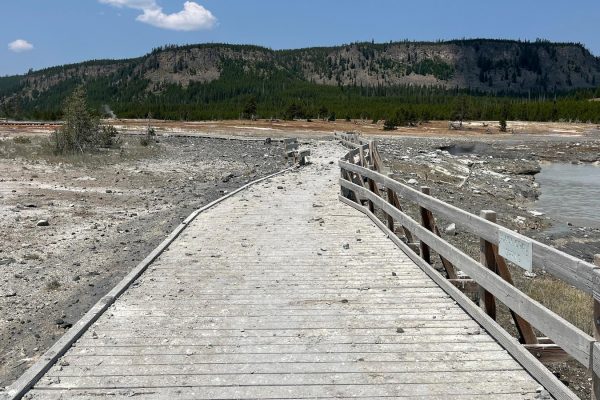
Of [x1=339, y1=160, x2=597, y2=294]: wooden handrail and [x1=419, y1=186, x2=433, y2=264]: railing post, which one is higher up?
[x1=339, y1=160, x2=597, y2=294]: wooden handrail

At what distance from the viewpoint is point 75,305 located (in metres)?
7.12

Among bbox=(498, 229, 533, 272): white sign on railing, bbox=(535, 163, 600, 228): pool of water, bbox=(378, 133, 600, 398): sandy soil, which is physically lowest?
bbox=(535, 163, 600, 228): pool of water

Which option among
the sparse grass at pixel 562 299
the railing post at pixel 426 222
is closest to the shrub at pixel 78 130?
the railing post at pixel 426 222

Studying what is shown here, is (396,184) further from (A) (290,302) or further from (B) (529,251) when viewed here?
(B) (529,251)

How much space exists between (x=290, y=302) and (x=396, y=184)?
3774mm

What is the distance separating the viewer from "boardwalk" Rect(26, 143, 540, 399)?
14.2 ft

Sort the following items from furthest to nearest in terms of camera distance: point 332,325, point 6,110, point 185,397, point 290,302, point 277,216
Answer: point 6,110 < point 277,216 < point 290,302 < point 332,325 < point 185,397

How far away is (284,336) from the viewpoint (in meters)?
5.32

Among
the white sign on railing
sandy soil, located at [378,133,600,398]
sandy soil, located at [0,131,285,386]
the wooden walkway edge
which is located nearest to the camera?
the wooden walkway edge

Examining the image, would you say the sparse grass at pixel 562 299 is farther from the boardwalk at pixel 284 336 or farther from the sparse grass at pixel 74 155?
the sparse grass at pixel 74 155

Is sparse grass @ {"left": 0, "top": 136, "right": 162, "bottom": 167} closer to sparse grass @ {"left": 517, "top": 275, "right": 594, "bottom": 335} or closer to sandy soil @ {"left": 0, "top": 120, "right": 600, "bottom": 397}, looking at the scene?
sandy soil @ {"left": 0, "top": 120, "right": 600, "bottom": 397}

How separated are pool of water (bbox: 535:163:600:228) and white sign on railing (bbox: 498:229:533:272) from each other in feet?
48.6

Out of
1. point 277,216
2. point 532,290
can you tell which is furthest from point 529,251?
point 277,216

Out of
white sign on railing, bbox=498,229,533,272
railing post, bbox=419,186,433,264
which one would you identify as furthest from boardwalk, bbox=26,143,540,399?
white sign on railing, bbox=498,229,533,272
